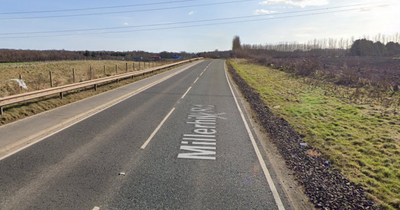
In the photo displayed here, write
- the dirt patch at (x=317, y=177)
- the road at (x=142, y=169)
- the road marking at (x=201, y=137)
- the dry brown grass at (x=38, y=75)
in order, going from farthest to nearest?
1. the dry brown grass at (x=38, y=75)
2. the road marking at (x=201, y=137)
3. the dirt patch at (x=317, y=177)
4. the road at (x=142, y=169)

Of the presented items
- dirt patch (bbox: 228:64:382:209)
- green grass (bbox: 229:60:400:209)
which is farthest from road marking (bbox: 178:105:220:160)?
green grass (bbox: 229:60:400:209)

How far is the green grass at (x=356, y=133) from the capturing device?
5.20m

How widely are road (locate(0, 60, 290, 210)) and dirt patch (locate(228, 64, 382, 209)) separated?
2.03 feet

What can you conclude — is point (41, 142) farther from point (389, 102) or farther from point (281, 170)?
point (389, 102)

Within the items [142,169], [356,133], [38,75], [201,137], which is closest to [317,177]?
[201,137]

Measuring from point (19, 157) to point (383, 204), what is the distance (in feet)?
24.1

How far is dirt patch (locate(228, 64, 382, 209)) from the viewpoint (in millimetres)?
4293

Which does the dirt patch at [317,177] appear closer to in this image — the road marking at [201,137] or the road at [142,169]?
the road at [142,169]

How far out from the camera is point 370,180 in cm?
512

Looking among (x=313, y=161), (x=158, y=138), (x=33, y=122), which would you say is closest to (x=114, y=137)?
(x=158, y=138)

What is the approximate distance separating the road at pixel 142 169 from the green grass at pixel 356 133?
192cm

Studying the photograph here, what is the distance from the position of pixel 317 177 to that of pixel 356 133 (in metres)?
4.21

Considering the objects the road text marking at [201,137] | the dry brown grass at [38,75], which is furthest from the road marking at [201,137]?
the dry brown grass at [38,75]

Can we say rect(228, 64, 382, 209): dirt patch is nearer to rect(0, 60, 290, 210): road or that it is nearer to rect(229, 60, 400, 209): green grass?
rect(229, 60, 400, 209): green grass
